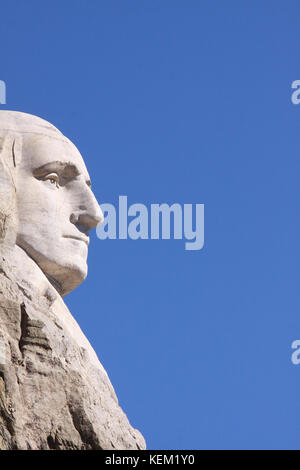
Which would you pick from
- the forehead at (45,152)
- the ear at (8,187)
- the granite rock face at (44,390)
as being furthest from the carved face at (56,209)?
the granite rock face at (44,390)

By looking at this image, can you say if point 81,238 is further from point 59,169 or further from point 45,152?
point 45,152

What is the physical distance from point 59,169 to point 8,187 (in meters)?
1.17

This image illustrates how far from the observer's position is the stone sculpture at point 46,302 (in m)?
15.5

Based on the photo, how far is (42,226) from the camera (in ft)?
59.1

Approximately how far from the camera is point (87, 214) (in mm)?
18594

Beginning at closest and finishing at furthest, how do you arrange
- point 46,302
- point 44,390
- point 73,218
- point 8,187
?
1. point 44,390
2. point 46,302
3. point 8,187
4. point 73,218

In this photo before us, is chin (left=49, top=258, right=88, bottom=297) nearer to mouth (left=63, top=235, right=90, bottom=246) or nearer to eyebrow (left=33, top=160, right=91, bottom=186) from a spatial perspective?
mouth (left=63, top=235, right=90, bottom=246)

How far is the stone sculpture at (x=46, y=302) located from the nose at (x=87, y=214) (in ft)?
0.04

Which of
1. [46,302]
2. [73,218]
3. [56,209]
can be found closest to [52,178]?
[56,209]

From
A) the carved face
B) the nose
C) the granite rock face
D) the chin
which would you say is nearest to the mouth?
the carved face

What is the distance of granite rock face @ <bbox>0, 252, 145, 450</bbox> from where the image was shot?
15.4 m

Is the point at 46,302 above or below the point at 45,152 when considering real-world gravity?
below

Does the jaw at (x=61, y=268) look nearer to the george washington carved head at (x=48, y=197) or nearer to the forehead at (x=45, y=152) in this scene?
the george washington carved head at (x=48, y=197)
